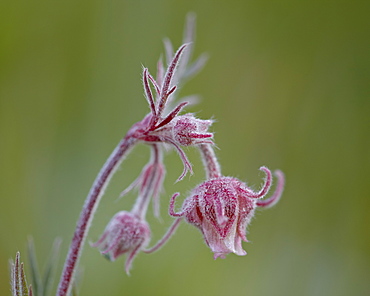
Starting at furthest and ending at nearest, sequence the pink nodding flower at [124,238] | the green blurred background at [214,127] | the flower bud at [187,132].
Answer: the green blurred background at [214,127]
the pink nodding flower at [124,238]
the flower bud at [187,132]

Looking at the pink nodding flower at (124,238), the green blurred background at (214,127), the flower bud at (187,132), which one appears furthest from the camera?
the green blurred background at (214,127)

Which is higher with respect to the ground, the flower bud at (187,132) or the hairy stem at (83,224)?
the flower bud at (187,132)

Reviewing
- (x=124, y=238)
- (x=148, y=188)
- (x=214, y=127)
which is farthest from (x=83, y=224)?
(x=214, y=127)

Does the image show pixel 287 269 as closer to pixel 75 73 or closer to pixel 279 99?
pixel 279 99

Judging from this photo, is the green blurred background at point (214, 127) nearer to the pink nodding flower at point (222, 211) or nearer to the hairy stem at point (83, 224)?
the hairy stem at point (83, 224)

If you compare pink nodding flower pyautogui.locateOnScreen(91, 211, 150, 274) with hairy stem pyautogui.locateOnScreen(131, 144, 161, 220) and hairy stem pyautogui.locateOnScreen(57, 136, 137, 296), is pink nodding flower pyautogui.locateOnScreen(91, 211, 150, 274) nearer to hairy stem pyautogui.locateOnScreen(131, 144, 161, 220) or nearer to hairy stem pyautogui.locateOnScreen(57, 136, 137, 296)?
hairy stem pyautogui.locateOnScreen(131, 144, 161, 220)

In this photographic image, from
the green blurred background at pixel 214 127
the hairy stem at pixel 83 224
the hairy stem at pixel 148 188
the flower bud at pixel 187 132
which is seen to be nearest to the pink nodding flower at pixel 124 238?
the hairy stem at pixel 148 188

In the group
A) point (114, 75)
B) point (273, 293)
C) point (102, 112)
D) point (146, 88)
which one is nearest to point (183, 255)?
point (273, 293)

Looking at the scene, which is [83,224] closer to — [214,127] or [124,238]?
[124,238]
